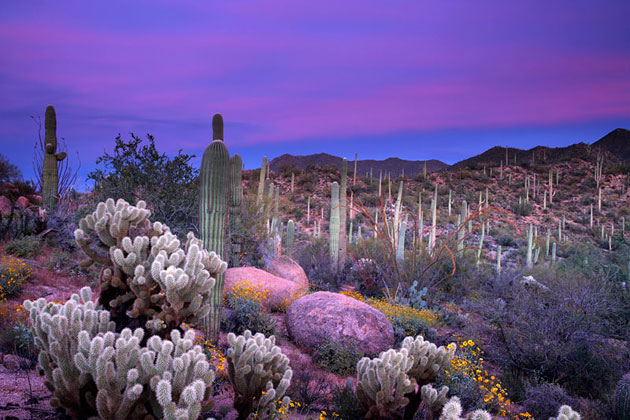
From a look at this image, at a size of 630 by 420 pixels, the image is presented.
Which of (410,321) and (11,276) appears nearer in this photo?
(410,321)

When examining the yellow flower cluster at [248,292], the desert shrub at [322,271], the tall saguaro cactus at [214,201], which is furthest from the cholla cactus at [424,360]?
the desert shrub at [322,271]

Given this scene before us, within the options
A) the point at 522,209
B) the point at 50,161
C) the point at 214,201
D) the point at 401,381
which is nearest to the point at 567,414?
the point at 401,381

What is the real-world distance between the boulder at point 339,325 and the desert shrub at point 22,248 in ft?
21.3

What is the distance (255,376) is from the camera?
330 centimetres

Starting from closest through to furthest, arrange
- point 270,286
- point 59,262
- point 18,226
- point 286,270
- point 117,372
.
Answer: point 117,372 → point 270,286 → point 59,262 → point 286,270 → point 18,226

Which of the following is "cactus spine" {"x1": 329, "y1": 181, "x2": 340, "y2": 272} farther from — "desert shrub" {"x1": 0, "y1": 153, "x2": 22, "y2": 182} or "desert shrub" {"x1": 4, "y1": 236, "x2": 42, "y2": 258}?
"desert shrub" {"x1": 0, "y1": 153, "x2": 22, "y2": 182}

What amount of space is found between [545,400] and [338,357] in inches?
97.1

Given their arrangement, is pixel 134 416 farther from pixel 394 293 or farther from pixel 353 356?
pixel 394 293

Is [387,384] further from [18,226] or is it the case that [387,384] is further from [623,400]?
[18,226]

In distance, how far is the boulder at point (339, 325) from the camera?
6.02m

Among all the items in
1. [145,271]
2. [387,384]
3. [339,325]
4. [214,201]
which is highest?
[214,201]

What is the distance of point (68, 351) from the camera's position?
2.74 m

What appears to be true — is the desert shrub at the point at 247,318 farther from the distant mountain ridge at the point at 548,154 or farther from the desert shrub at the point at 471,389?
the distant mountain ridge at the point at 548,154

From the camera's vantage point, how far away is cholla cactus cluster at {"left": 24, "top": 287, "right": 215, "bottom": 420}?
2436 mm
